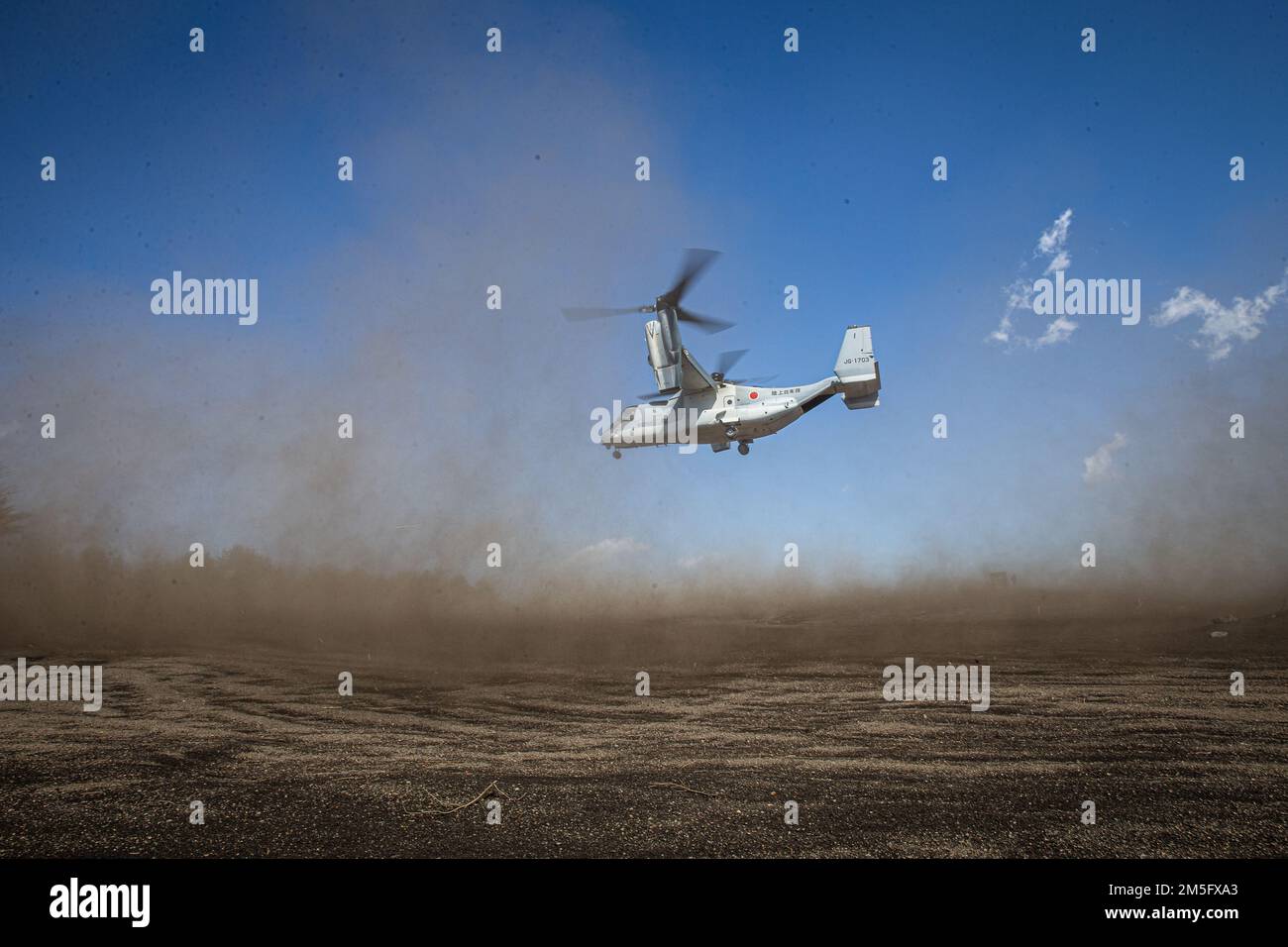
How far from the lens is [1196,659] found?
2578 centimetres

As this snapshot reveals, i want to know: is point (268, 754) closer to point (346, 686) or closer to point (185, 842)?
point (185, 842)

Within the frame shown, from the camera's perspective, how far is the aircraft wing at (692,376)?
2512 cm

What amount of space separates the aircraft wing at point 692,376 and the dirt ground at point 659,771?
10462 millimetres

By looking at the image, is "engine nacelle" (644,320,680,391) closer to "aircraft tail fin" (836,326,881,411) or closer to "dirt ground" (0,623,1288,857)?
"aircraft tail fin" (836,326,881,411)

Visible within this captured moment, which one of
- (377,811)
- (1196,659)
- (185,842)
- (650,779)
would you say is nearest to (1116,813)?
(650,779)

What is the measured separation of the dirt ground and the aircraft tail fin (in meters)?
9.25

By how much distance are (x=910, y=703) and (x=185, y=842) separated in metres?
16.8

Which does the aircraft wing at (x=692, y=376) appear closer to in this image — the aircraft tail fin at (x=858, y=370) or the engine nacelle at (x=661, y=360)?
the engine nacelle at (x=661, y=360)

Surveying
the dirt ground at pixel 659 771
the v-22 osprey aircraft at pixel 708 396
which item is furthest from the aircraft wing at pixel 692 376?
the dirt ground at pixel 659 771

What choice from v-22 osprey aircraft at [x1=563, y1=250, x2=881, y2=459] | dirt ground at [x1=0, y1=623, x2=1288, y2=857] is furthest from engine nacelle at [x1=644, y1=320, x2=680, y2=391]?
dirt ground at [x1=0, y1=623, x2=1288, y2=857]

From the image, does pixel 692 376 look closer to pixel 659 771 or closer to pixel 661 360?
pixel 661 360

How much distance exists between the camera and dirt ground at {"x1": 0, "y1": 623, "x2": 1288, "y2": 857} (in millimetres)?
10414

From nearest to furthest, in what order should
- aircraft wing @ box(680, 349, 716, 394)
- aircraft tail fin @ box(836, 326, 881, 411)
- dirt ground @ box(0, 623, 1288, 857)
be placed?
dirt ground @ box(0, 623, 1288, 857)
aircraft tail fin @ box(836, 326, 881, 411)
aircraft wing @ box(680, 349, 716, 394)
